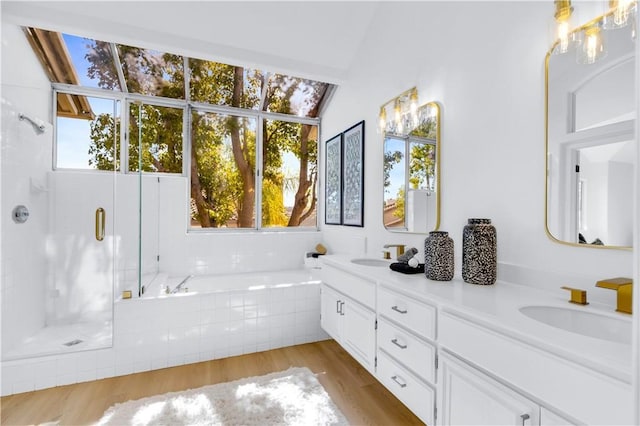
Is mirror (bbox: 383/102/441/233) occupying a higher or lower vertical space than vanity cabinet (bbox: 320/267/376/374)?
higher

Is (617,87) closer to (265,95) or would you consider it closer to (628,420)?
(628,420)

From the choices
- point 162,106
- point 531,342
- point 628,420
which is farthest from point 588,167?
point 162,106

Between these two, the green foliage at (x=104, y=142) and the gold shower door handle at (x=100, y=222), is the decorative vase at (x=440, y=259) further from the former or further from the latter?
the green foliage at (x=104, y=142)

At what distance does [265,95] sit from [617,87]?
10.6ft

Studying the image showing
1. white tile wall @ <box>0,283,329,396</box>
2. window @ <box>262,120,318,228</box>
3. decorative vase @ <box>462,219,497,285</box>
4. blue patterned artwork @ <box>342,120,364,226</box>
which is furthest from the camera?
window @ <box>262,120,318,228</box>

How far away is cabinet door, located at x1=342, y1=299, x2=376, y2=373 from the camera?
5.82 feet

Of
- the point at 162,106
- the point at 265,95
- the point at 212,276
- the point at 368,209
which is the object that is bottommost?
the point at 212,276

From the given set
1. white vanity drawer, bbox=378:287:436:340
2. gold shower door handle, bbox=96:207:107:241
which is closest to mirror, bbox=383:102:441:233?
white vanity drawer, bbox=378:287:436:340

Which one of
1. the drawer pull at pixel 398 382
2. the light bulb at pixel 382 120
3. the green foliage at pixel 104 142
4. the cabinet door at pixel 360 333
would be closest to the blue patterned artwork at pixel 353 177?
the light bulb at pixel 382 120

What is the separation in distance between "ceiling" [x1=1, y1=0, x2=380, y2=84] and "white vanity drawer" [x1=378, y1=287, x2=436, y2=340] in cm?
244

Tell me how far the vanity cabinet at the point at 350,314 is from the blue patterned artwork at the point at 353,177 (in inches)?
31.2

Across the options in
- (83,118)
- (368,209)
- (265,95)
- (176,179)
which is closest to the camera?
(368,209)

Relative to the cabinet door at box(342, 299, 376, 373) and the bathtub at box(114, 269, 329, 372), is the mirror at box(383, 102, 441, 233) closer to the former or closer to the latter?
the cabinet door at box(342, 299, 376, 373)

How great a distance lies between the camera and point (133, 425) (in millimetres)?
1690
